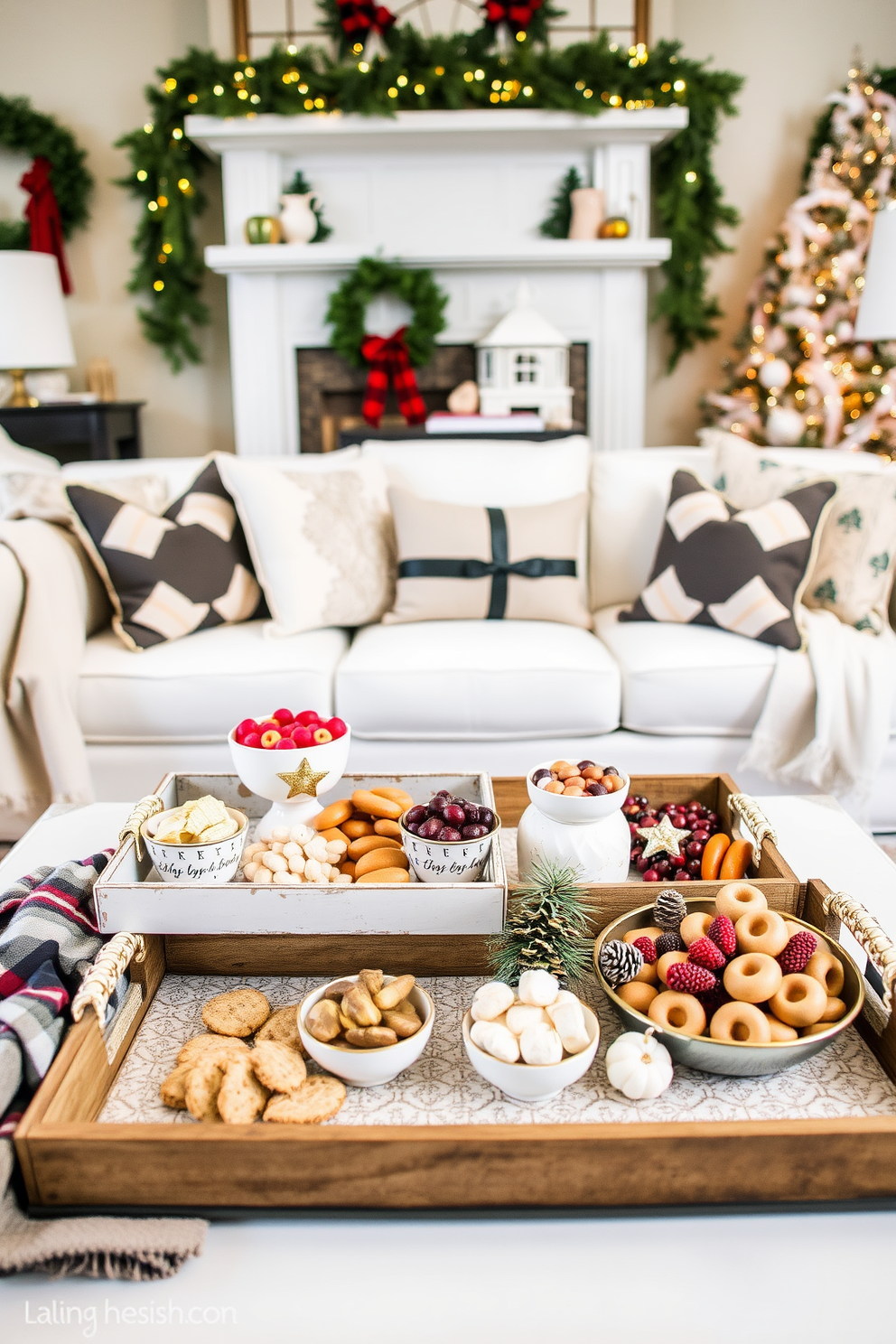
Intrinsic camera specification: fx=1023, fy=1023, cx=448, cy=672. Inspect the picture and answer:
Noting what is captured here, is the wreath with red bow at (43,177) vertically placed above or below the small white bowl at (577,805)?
above

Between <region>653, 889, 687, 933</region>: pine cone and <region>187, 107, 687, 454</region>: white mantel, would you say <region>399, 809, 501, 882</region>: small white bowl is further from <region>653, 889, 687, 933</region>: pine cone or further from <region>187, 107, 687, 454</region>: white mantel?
<region>187, 107, 687, 454</region>: white mantel

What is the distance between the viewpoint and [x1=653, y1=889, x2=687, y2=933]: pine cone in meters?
1.11

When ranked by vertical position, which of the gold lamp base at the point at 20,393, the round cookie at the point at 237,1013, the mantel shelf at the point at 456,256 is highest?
the mantel shelf at the point at 456,256

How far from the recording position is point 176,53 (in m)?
4.17

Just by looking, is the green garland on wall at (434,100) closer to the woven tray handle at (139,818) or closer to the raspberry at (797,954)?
the woven tray handle at (139,818)

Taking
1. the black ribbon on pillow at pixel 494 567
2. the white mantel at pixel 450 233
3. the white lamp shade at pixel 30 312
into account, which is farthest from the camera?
the white mantel at pixel 450 233

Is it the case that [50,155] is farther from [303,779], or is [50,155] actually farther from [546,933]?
[546,933]

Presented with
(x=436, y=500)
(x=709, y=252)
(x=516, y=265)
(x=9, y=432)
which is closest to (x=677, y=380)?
(x=709, y=252)

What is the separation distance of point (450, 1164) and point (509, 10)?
13.6 ft

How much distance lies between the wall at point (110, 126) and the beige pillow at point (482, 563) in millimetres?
2513

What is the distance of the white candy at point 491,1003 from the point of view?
0.95 meters

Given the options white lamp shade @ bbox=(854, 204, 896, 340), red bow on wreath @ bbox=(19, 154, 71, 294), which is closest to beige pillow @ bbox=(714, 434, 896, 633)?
white lamp shade @ bbox=(854, 204, 896, 340)

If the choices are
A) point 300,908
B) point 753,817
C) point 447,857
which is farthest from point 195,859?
point 753,817

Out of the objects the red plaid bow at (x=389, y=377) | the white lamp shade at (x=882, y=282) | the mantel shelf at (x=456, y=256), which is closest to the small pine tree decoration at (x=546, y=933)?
the white lamp shade at (x=882, y=282)
